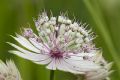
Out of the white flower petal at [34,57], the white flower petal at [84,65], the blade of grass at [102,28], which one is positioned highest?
the blade of grass at [102,28]

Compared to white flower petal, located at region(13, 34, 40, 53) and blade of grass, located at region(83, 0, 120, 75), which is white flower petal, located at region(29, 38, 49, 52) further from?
blade of grass, located at region(83, 0, 120, 75)

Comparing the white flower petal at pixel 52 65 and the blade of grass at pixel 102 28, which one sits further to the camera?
the blade of grass at pixel 102 28

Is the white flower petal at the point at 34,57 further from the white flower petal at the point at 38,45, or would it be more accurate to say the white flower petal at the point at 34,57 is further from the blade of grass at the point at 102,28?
the blade of grass at the point at 102,28

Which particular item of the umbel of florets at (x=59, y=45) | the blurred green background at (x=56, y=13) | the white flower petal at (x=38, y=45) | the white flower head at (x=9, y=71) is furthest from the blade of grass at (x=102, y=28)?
the white flower head at (x=9, y=71)

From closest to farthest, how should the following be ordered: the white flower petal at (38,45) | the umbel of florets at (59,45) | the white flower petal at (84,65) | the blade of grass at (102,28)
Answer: the white flower petal at (84,65) → the umbel of florets at (59,45) → the white flower petal at (38,45) → the blade of grass at (102,28)

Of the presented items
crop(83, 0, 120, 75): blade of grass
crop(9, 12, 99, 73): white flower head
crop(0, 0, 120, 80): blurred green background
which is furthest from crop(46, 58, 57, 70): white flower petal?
crop(83, 0, 120, 75): blade of grass

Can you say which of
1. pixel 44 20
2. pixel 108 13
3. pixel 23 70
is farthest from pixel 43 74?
pixel 108 13
